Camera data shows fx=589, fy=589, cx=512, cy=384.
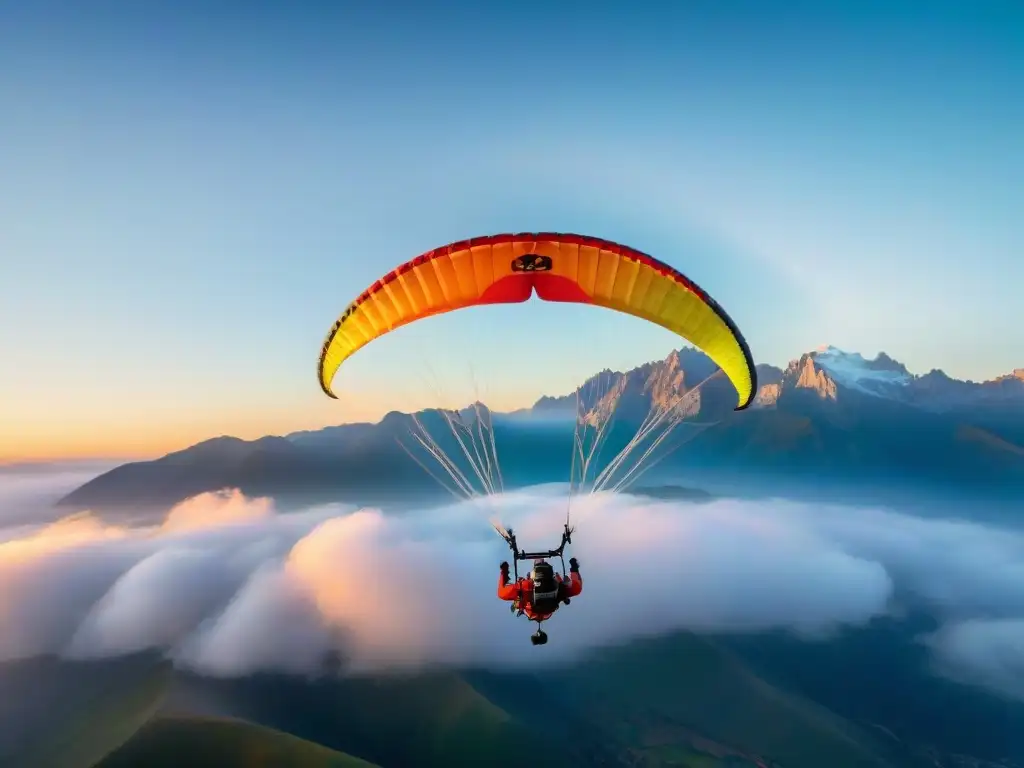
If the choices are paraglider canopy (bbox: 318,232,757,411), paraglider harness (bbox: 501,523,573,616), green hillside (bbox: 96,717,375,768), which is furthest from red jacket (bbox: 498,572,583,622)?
green hillside (bbox: 96,717,375,768)

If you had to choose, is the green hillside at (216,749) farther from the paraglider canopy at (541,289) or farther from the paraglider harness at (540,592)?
the paraglider canopy at (541,289)

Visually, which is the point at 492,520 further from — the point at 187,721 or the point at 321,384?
the point at 187,721

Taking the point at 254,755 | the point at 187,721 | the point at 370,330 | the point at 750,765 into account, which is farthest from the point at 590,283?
the point at 750,765

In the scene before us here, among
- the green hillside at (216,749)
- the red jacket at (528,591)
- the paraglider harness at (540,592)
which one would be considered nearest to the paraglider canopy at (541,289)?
the paraglider harness at (540,592)

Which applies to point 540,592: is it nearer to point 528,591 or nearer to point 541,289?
point 528,591

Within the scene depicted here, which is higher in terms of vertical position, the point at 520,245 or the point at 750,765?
the point at 520,245

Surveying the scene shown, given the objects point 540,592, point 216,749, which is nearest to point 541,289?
point 540,592

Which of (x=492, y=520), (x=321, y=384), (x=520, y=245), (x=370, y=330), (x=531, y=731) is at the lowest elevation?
(x=531, y=731)
